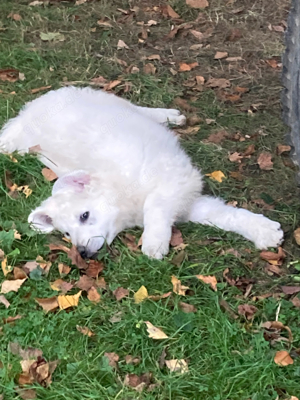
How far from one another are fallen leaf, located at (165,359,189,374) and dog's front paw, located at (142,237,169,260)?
2.82 ft

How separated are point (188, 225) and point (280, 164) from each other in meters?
1.11

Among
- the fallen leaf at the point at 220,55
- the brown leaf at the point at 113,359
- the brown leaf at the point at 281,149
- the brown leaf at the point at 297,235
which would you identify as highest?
the brown leaf at the point at 297,235

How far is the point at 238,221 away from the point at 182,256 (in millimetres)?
526

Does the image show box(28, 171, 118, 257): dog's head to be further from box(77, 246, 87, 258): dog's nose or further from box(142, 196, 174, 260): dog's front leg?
box(142, 196, 174, 260): dog's front leg

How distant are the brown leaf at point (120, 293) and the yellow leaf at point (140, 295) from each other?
7 cm

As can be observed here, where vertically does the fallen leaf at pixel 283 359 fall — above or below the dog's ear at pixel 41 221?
above

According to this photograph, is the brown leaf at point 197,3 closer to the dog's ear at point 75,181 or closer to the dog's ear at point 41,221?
the dog's ear at point 75,181

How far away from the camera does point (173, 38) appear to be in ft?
22.5

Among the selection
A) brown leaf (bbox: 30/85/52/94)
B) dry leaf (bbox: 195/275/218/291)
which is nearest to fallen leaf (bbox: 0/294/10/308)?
dry leaf (bbox: 195/275/218/291)

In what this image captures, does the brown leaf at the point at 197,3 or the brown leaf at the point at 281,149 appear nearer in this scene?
the brown leaf at the point at 281,149

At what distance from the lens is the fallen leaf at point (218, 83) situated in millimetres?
5790

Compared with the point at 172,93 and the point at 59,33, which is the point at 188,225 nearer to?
the point at 172,93

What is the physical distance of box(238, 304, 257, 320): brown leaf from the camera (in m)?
3.21

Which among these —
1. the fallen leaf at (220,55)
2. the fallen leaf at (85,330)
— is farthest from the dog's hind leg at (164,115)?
the fallen leaf at (85,330)
